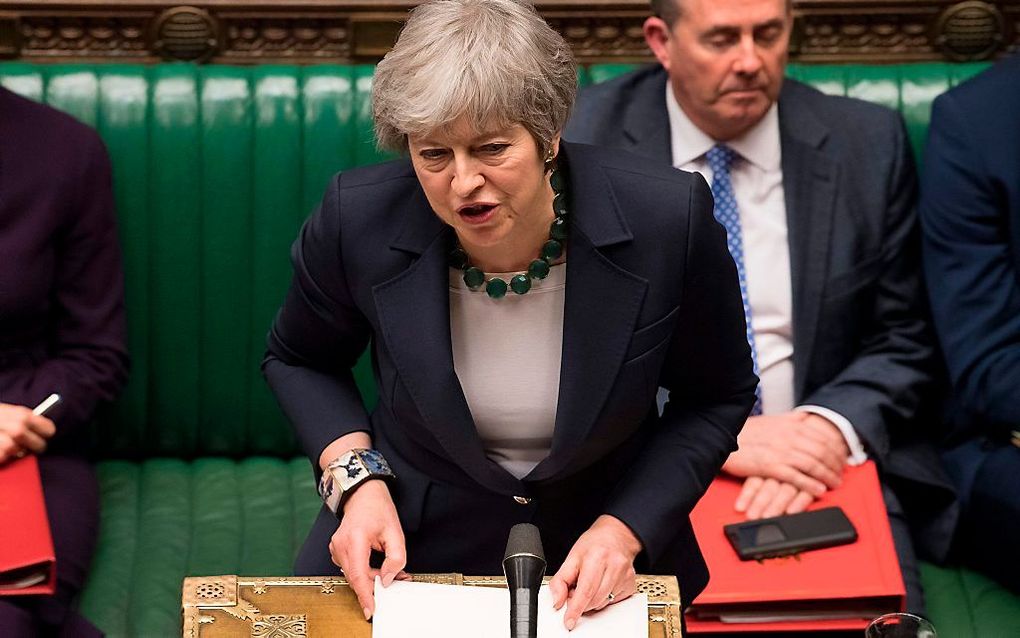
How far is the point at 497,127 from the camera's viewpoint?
1.81m

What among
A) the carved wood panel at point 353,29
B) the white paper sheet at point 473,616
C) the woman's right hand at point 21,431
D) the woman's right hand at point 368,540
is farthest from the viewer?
the carved wood panel at point 353,29

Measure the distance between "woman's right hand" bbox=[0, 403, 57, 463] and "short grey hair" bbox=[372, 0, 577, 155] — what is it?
3.39ft

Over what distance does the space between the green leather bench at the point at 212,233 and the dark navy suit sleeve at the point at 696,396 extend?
1.08m

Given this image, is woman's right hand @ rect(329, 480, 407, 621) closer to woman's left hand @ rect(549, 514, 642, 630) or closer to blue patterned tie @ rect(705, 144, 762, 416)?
woman's left hand @ rect(549, 514, 642, 630)

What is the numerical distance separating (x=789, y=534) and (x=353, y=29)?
1479mm

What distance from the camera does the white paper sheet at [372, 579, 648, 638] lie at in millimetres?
1686

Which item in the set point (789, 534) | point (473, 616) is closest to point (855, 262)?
point (789, 534)

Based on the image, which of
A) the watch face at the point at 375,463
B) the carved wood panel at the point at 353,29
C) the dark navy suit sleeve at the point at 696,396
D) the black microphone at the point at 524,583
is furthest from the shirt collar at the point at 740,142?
the black microphone at the point at 524,583

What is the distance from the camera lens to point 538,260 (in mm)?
2027

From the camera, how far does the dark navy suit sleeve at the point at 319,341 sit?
2.10m

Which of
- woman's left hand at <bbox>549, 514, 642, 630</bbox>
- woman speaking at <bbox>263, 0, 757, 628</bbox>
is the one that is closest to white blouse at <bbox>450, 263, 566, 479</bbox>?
woman speaking at <bbox>263, 0, 757, 628</bbox>

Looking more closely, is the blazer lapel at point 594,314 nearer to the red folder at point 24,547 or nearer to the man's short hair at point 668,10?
the red folder at point 24,547

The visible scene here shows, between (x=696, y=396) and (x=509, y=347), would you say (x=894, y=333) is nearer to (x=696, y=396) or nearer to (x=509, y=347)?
(x=696, y=396)

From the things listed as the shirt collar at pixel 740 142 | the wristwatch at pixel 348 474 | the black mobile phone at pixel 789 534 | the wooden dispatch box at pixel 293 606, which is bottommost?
the black mobile phone at pixel 789 534
